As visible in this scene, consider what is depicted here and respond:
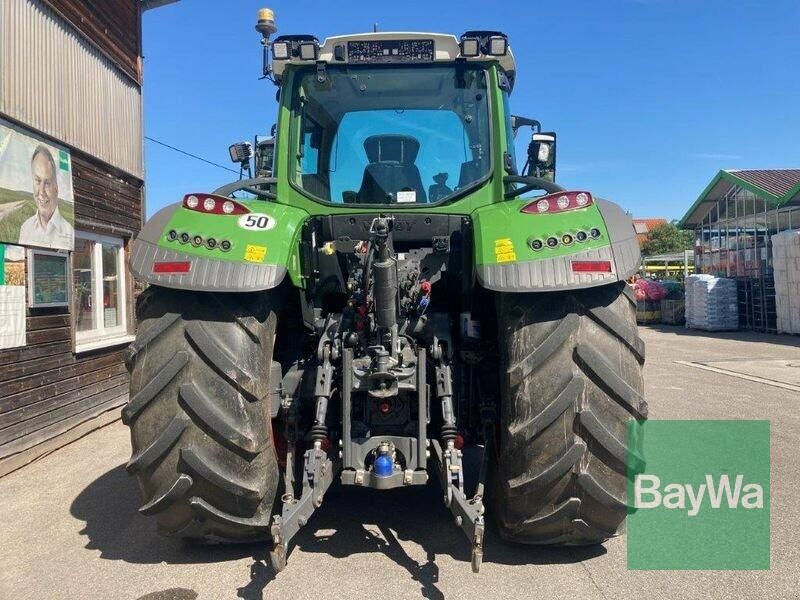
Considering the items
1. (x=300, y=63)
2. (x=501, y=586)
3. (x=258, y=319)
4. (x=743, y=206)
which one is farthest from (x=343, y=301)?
(x=743, y=206)

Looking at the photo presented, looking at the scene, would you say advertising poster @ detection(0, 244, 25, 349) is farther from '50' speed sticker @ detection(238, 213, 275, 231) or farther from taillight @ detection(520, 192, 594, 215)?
taillight @ detection(520, 192, 594, 215)

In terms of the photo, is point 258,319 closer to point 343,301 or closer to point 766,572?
point 343,301

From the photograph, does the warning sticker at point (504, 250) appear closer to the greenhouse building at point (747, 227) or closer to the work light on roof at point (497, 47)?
the work light on roof at point (497, 47)

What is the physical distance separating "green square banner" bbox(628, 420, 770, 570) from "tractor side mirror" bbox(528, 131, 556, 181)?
6.01ft

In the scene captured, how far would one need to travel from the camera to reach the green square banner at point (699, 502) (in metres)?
3.21

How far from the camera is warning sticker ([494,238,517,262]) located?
2.92 meters

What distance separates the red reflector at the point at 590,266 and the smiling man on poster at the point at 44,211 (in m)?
5.17

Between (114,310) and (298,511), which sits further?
(114,310)

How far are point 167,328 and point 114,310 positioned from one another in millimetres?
5917

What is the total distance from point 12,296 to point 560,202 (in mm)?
4959

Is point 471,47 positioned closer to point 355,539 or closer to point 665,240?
point 355,539

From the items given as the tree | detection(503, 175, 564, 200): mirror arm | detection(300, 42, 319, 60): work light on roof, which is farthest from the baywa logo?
the tree

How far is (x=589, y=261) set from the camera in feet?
9.41

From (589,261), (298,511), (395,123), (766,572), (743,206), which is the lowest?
(766,572)
